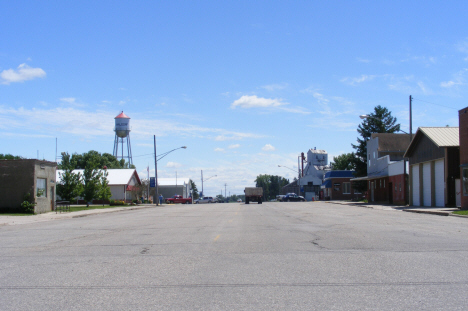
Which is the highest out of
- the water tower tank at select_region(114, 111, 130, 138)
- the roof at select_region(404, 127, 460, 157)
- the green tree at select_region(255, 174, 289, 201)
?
the water tower tank at select_region(114, 111, 130, 138)

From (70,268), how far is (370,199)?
2069 inches

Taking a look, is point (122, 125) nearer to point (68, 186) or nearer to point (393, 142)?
point (68, 186)

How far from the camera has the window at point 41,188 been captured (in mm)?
33531

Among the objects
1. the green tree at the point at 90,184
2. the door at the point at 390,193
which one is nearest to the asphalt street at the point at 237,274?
the green tree at the point at 90,184

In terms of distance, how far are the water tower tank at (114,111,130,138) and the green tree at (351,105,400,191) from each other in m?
39.5

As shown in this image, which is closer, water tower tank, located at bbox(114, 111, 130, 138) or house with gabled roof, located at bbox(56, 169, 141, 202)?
house with gabled roof, located at bbox(56, 169, 141, 202)

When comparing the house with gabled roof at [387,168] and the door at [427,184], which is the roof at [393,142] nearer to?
the house with gabled roof at [387,168]

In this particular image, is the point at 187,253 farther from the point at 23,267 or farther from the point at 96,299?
the point at 96,299

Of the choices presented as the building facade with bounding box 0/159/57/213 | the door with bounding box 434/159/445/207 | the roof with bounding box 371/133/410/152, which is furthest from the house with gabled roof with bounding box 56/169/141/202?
the door with bounding box 434/159/445/207

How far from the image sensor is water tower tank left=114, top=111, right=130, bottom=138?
80.9 meters

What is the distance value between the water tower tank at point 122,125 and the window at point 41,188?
46.6m

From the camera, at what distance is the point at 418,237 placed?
14.0 m

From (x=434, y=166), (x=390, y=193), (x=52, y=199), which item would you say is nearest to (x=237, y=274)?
(x=52, y=199)

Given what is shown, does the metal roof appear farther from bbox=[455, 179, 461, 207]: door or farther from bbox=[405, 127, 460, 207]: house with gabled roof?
bbox=[455, 179, 461, 207]: door
